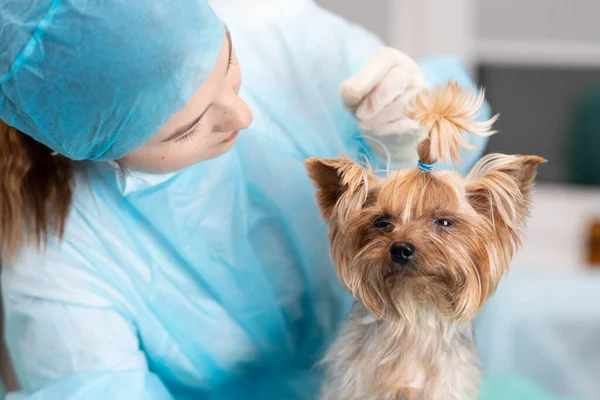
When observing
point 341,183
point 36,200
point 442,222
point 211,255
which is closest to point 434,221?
point 442,222

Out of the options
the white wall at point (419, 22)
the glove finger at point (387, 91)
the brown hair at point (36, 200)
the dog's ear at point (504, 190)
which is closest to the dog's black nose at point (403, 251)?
the dog's ear at point (504, 190)

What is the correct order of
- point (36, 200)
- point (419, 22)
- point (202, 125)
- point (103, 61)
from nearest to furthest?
point (103, 61), point (202, 125), point (36, 200), point (419, 22)

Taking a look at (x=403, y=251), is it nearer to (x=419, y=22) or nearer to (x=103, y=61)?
(x=103, y=61)

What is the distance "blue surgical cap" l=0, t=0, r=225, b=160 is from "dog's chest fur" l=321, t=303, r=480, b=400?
36 cm

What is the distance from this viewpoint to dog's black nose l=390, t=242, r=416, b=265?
75 centimetres

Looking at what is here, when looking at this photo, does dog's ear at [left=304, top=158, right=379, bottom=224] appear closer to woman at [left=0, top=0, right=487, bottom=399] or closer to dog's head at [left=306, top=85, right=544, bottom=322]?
dog's head at [left=306, top=85, right=544, bottom=322]

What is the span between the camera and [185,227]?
39.6 inches

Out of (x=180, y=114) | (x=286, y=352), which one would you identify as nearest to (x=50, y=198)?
(x=180, y=114)

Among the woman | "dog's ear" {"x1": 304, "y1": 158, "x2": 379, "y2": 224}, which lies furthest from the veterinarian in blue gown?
"dog's ear" {"x1": 304, "y1": 158, "x2": 379, "y2": 224}

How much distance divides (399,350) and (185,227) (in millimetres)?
335

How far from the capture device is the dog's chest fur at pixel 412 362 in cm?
86

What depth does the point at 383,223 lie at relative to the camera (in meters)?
0.81

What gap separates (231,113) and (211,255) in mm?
265

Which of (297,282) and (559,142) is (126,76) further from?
(559,142)
